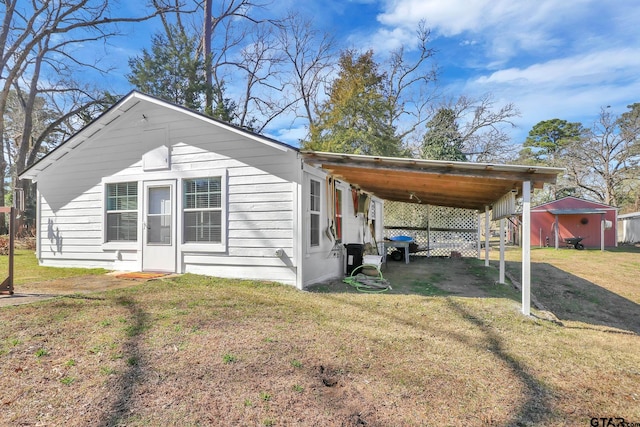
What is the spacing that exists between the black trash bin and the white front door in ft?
12.8

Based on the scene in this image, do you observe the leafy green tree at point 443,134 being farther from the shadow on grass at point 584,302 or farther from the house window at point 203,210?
the house window at point 203,210

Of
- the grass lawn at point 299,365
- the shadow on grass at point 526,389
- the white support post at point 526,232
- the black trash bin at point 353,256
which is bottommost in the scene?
the shadow on grass at point 526,389

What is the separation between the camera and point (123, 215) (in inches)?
293

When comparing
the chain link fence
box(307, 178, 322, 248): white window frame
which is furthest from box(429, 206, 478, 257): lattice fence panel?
box(307, 178, 322, 248): white window frame

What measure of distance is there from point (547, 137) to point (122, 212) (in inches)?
1484

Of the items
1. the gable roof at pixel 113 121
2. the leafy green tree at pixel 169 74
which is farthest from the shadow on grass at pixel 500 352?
the leafy green tree at pixel 169 74

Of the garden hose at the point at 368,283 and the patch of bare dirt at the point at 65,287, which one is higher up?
the patch of bare dirt at the point at 65,287

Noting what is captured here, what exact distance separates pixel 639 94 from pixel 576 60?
14254mm

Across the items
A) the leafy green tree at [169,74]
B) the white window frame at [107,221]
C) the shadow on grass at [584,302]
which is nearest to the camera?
the shadow on grass at [584,302]

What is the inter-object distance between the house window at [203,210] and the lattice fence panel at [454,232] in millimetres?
9770

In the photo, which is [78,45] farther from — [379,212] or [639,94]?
[639,94]

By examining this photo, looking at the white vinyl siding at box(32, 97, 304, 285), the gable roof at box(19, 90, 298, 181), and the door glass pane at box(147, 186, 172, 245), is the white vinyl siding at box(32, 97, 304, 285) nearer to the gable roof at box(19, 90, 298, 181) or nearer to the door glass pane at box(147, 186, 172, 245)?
the gable roof at box(19, 90, 298, 181)

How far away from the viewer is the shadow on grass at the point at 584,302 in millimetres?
5156

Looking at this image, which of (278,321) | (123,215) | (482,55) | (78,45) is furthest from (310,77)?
(278,321)
